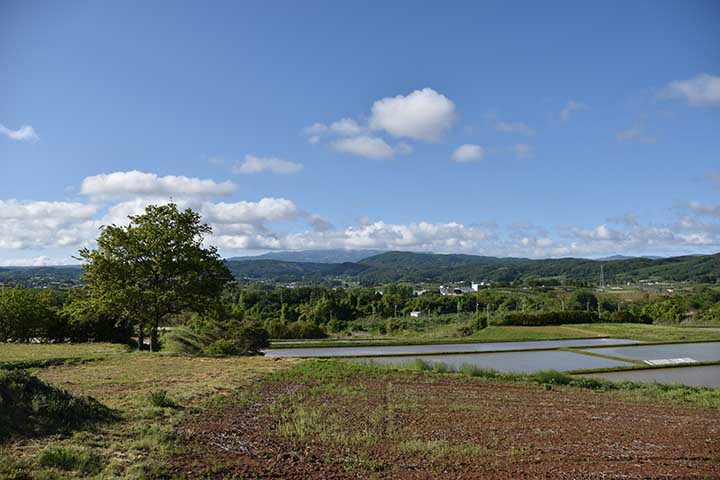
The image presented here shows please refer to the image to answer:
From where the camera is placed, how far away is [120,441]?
30.7 ft

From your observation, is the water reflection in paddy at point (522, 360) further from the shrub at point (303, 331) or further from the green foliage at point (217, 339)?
the shrub at point (303, 331)

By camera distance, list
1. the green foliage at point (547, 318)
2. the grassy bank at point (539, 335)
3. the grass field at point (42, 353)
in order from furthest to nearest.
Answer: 1. the green foliage at point (547, 318)
2. the grassy bank at point (539, 335)
3. the grass field at point (42, 353)

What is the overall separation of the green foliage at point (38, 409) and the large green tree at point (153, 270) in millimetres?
15231

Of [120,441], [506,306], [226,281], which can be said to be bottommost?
[506,306]

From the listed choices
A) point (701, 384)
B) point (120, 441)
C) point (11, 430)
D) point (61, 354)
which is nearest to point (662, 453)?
point (120, 441)

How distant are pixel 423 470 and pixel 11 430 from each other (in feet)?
25.2

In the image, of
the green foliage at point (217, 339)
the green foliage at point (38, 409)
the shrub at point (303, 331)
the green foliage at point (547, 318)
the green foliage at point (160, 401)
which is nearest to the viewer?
the green foliage at point (38, 409)

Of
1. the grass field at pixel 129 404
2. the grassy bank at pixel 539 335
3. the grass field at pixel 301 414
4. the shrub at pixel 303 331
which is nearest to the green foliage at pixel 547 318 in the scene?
the grassy bank at pixel 539 335

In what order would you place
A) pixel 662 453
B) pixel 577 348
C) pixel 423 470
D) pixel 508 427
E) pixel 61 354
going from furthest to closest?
pixel 577 348
pixel 61 354
pixel 508 427
pixel 662 453
pixel 423 470

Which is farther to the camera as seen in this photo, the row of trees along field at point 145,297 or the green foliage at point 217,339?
the green foliage at point 217,339

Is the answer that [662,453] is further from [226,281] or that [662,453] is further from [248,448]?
[226,281]

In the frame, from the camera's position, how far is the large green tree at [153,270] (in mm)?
26078

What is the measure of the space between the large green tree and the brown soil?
12.6 metres

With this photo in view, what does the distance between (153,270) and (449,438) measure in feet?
68.8
